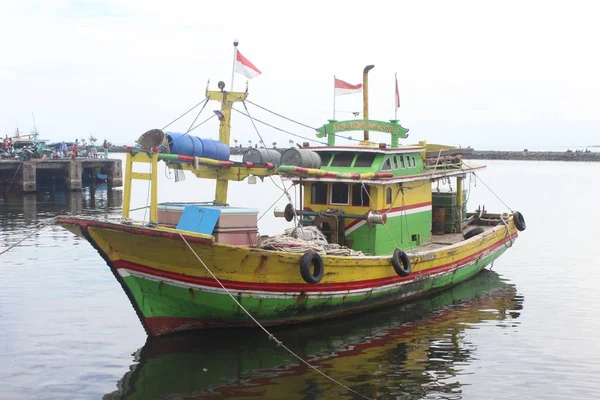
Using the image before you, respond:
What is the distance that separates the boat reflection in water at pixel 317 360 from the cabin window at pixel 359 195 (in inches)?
111

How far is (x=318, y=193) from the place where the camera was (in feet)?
59.6

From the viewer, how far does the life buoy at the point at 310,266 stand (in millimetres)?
14109

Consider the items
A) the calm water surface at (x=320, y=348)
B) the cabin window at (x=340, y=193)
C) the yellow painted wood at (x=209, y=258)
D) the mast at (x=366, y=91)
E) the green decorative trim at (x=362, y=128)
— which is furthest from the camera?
the mast at (x=366, y=91)

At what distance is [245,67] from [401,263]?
6004 millimetres

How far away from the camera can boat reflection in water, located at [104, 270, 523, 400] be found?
40.1 feet

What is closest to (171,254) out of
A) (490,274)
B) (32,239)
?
(490,274)

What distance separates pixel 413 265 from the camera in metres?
17.6

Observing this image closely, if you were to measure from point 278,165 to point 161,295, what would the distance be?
13.0ft

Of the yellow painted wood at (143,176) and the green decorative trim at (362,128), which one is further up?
the green decorative trim at (362,128)

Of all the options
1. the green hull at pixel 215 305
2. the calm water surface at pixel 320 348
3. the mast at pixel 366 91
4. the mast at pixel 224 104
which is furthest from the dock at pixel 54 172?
the green hull at pixel 215 305

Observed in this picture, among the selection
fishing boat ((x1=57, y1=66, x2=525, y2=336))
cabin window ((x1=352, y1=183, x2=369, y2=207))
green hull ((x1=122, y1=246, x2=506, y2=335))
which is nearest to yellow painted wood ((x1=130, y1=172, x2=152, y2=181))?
fishing boat ((x1=57, y1=66, x2=525, y2=336))

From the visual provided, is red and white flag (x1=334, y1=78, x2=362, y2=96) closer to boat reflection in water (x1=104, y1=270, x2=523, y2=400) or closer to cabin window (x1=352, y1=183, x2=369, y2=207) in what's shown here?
cabin window (x1=352, y1=183, x2=369, y2=207)

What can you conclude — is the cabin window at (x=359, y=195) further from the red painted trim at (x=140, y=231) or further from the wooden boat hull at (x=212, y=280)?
the red painted trim at (x=140, y=231)

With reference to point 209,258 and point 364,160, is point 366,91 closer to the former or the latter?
point 364,160
